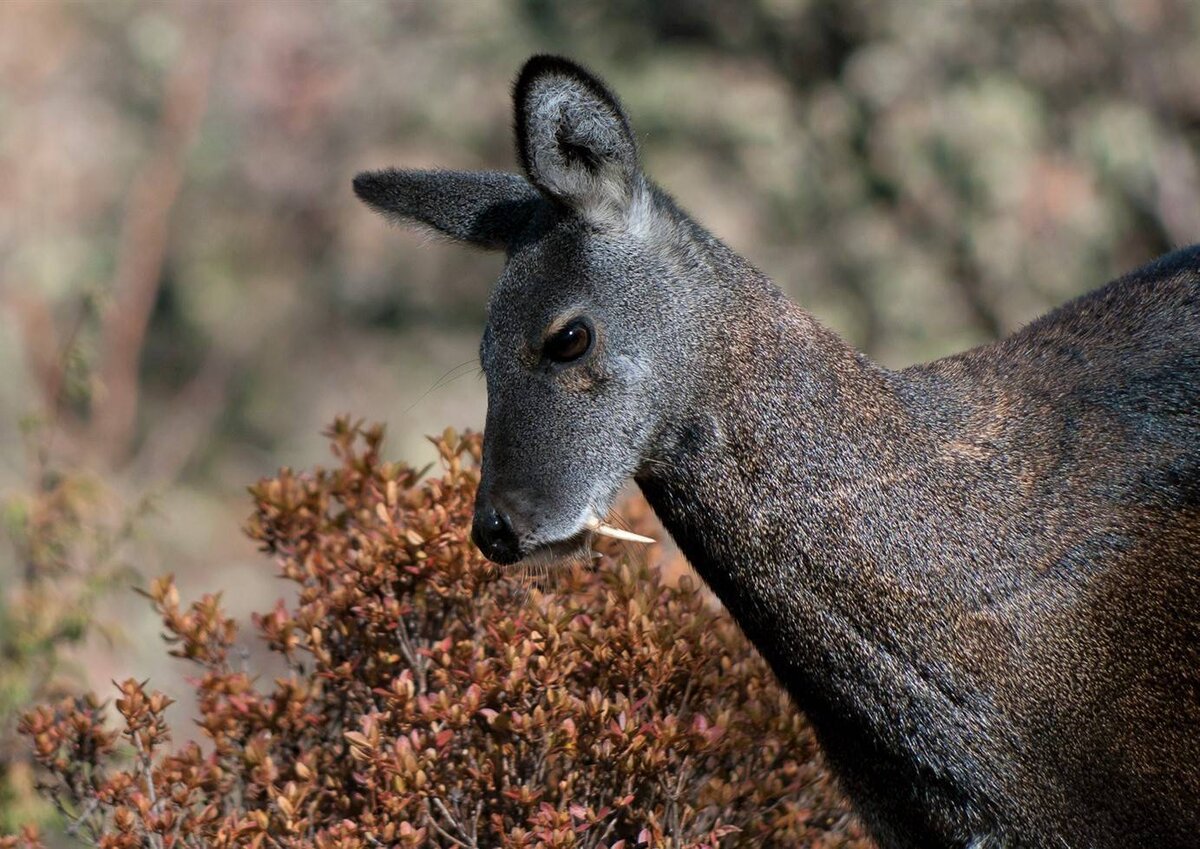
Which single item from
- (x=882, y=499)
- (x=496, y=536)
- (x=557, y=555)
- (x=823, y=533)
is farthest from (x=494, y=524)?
(x=882, y=499)

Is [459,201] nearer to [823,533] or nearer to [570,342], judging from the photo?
[570,342]

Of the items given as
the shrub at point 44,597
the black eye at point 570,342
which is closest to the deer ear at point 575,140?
the black eye at point 570,342

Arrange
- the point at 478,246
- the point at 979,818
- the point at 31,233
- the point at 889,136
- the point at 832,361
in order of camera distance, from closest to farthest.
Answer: the point at 979,818 < the point at 832,361 < the point at 478,246 < the point at 31,233 < the point at 889,136

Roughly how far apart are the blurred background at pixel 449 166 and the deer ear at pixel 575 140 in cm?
699

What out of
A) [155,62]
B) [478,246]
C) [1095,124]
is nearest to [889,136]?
[1095,124]

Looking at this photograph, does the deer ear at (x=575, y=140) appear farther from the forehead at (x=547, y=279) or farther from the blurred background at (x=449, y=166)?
the blurred background at (x=449, y=166)

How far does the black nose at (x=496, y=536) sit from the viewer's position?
12.2 feet

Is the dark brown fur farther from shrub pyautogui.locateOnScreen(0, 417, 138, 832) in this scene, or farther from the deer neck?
shrub pyautogui.locateOnScreen(0, 417, 138, 832)

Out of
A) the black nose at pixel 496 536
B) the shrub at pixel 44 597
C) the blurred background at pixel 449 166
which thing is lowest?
the black nose at pixel 496 536

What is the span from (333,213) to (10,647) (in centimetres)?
675

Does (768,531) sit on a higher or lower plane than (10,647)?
lower

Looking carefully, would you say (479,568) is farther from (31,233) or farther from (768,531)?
(31,233)

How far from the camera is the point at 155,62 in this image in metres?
11.1

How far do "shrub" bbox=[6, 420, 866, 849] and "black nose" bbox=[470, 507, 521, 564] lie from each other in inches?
6.5
